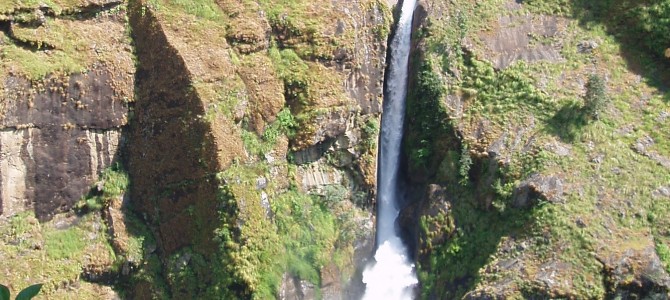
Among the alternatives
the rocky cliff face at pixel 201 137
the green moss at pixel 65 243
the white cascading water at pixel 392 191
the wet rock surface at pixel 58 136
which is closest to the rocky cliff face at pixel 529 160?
the white cascading water at pixel 392 191

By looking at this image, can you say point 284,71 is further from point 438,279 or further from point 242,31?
point 438,279

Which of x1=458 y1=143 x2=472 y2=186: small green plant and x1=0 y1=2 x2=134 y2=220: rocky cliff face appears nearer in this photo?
x1=0 y1=2 x2=134 y2=220: rocky cliff face

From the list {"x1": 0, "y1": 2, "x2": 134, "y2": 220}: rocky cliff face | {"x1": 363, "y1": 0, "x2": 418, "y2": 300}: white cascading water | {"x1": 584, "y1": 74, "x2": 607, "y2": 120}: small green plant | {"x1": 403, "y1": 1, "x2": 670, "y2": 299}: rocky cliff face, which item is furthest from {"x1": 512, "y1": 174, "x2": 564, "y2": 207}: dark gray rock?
{"x1": 0, "y1": 2, "x2": 134, "y2": 220}: rocky cliff face

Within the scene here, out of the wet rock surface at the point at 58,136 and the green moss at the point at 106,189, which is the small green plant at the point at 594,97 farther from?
the green moss at the point at 106,189

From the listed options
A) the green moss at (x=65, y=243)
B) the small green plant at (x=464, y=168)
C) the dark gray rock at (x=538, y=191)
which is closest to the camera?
the green moss at (x=65, y=243)

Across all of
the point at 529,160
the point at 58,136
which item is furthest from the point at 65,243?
the point at 529,160

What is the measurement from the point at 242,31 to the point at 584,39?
10335mm

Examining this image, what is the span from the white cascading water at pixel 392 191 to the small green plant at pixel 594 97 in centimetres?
521

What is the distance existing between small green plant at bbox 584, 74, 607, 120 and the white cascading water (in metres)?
5.21

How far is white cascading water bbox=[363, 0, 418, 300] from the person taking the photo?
70.4ft

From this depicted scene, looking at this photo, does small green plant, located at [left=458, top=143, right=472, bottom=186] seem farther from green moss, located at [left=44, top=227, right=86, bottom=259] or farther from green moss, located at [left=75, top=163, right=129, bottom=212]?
green moss, located at [left=44, top=227, right=86, bottom=259]

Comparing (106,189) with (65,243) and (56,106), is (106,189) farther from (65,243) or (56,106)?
(56,106)

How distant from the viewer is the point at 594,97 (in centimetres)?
2155

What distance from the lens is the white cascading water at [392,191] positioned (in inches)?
845
